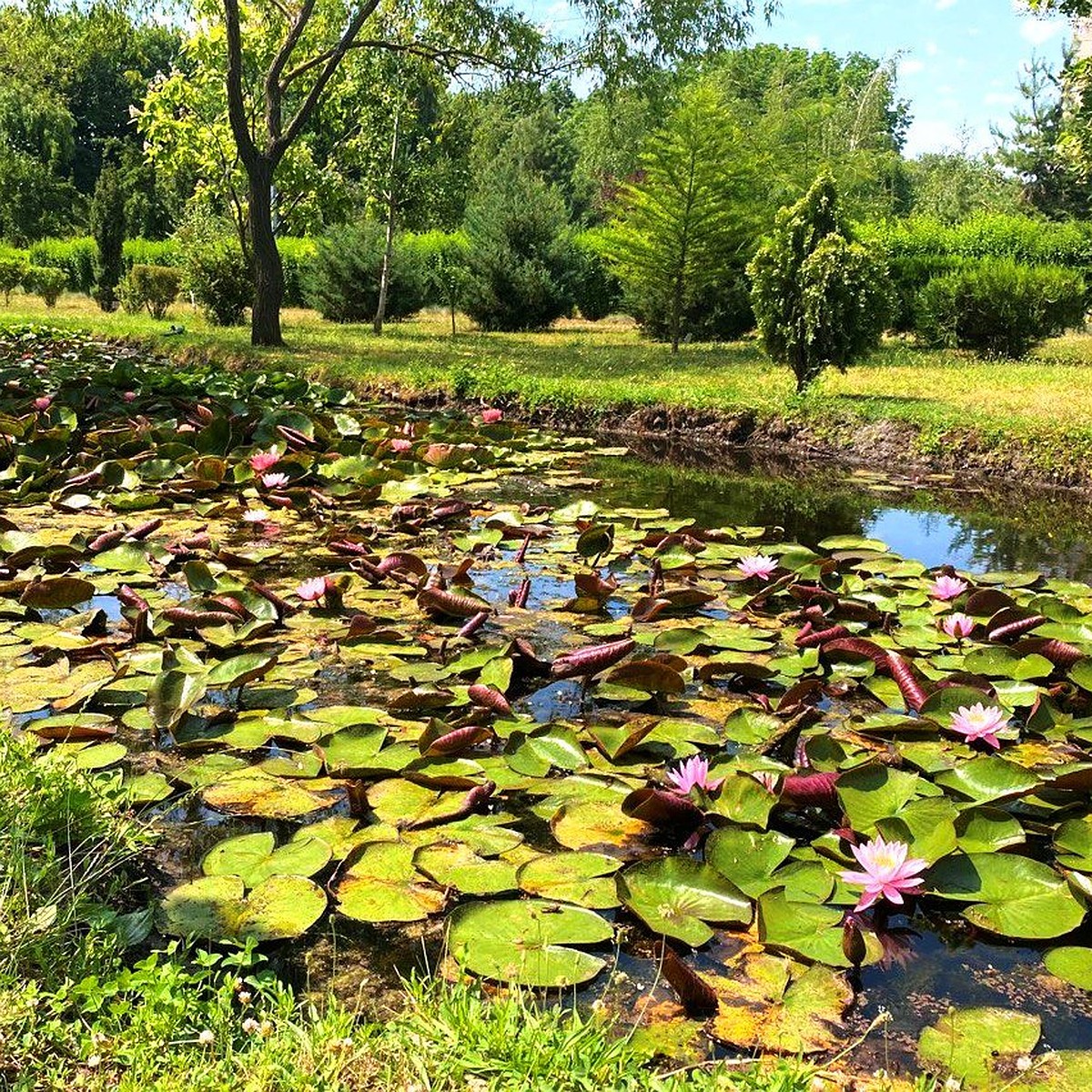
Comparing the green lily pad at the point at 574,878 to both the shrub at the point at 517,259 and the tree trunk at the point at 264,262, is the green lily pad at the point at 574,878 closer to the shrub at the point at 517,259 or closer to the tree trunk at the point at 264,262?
the tree trunk at the point at 264,262

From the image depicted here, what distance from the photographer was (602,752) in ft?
7.67

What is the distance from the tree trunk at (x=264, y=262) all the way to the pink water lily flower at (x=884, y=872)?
1176 centimetres

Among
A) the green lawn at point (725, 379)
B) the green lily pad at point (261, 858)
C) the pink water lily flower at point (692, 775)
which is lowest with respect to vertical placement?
the green lily pad at point (261, 858)

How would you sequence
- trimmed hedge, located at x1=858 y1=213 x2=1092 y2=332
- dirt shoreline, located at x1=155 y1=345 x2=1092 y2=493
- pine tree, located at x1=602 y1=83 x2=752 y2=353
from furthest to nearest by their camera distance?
trimmed hedge, located at x1=858 y1=213 x2=1092 y2=332, pine tree, located at x1=602 y1=83 x2=752 y2=353, dirt shoreline, located at x1=155 y1=345 x2=1092 y2=493

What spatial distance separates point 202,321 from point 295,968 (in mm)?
16979

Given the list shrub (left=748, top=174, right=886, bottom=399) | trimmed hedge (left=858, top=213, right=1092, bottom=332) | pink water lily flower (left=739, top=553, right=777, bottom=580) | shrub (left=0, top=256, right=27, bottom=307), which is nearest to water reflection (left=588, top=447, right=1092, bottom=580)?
pink water lily flower (left=739, top=553, right=777, bottom=580)

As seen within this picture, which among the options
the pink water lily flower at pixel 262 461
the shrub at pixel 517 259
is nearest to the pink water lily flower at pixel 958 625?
the pink water lily flower at pixel 262 461

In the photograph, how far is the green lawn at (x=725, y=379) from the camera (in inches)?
281

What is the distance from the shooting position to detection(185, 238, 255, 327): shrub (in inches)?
640

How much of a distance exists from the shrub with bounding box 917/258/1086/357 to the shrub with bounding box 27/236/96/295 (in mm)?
20383

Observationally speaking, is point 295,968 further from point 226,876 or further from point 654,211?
point 654,211

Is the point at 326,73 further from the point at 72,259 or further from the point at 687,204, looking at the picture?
the point at 72,259

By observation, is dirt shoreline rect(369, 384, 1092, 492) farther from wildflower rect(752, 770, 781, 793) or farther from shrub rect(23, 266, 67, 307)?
shrub rect(23, 266, 67, 307)

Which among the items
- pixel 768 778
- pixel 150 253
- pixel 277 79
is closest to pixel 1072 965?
pixel 768 778
